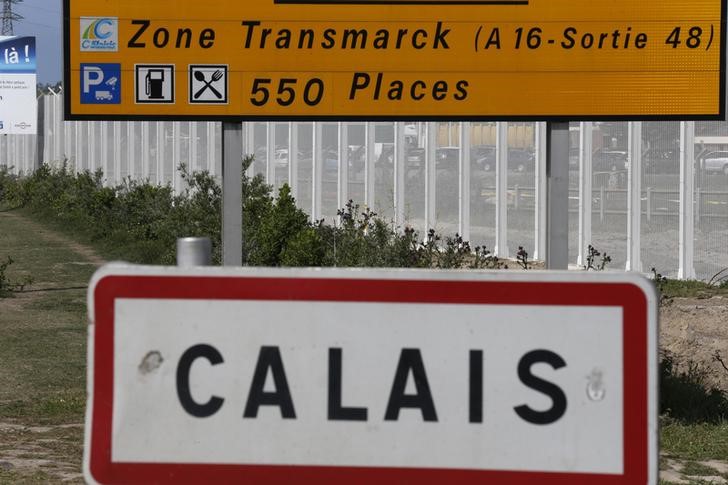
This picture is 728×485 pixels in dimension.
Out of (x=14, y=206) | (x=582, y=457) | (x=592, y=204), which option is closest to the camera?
(x=582, y=457)

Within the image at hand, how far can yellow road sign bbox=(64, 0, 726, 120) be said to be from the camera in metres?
7.88

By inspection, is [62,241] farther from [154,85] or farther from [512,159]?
[154,85]

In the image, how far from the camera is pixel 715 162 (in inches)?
605

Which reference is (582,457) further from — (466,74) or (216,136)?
(216,136)

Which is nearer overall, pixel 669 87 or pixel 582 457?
pixel 582 457

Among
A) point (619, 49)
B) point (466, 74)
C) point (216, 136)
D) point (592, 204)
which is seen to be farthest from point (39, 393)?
point (216, 136)

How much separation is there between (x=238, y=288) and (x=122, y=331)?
25cm

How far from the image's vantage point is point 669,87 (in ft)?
26.4

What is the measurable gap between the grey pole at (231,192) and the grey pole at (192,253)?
196 inches

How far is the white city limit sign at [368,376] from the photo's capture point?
110 inches

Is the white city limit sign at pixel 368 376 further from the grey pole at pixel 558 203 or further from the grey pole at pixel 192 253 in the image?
the grey pole at pixel 558 203

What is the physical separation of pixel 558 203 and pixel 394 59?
3.97 ft

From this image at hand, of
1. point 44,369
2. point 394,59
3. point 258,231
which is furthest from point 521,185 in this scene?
point 394,59

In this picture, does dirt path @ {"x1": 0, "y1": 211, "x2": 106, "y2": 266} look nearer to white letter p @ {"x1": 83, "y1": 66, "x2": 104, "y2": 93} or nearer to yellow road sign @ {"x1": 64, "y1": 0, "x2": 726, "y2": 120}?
white letter p @ {"x1": 83, "y1": 66, "x2": 104, "y2": 93}
